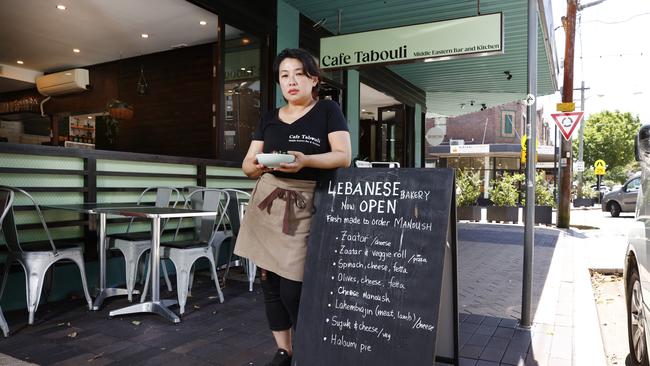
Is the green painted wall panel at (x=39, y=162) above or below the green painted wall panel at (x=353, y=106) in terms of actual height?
below

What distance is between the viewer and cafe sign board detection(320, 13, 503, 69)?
5.32 m

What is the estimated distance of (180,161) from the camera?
5625mm

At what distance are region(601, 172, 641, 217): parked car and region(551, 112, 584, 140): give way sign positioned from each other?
886 cm

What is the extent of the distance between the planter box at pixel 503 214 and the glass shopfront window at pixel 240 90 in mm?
8658

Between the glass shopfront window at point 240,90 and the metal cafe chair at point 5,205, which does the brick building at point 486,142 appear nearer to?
the glass shopfront window at point 240,90

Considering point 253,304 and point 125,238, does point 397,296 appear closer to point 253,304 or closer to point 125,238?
point 253,304

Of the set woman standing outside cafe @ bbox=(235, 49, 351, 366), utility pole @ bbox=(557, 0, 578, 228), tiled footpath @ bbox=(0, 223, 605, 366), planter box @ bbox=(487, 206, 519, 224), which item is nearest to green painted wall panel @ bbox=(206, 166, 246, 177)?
tiled footpath @ bbox=(0, 223, 605, 366)

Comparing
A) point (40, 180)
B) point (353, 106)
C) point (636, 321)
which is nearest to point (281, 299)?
point (636, 321)

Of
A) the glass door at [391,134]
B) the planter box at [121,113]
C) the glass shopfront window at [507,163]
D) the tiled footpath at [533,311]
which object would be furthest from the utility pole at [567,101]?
the glass shopfront window at [507,163]

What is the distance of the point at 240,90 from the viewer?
23.2 ft

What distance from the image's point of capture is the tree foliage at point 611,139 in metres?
41.1

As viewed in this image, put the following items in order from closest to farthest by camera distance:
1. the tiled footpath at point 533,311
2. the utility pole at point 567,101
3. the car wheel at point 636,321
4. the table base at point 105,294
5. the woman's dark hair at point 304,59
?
the woman's dark hair at point 304,59 < the car wheel at point 636,321 < the tiled footpath at point 533,311 < the table base at point 105,294 < the utility pole at point 567,101

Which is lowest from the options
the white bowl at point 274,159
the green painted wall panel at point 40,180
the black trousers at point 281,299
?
the black trousers at point 281,299

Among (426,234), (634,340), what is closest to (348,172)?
(426,234)
